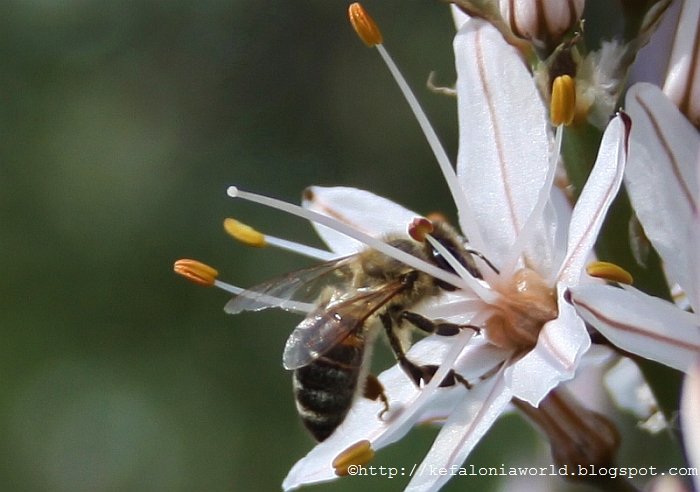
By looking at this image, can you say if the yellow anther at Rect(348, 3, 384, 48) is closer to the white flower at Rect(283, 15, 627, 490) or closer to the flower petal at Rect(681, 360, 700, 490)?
the white flower at Rect(283, 15, 627, 490)

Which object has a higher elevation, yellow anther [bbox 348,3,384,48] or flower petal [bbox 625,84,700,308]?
yellow anther [bbox 348,3,384,48]

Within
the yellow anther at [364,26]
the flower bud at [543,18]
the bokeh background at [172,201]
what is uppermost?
the yellow anther at [364,26]

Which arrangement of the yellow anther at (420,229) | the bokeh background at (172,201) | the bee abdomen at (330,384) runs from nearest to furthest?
the bee abdomen at (330,384) → the yellow anther at (420,229) → the bokeh background at (172,201)

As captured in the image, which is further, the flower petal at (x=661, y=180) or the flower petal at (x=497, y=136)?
the flower petal at (x=497, y=136)

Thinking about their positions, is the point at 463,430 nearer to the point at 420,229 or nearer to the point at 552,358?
the point at 552,358

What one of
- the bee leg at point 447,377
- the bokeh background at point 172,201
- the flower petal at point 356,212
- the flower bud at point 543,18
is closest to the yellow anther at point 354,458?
the bee leg at point 447,377

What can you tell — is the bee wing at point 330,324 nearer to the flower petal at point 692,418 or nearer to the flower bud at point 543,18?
the flower bud at point 543,18

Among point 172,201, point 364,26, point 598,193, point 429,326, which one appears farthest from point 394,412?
point 172,201

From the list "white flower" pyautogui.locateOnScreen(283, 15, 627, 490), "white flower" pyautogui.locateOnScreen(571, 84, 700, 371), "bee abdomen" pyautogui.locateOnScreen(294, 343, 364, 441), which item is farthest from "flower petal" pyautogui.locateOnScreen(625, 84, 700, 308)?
"bee abdomen" pyautogui.locateOnScreen(294, 343, 364, 441)
